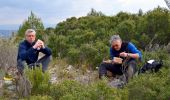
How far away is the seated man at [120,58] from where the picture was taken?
8289 mm

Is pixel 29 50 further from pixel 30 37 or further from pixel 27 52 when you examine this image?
pixel 30 37

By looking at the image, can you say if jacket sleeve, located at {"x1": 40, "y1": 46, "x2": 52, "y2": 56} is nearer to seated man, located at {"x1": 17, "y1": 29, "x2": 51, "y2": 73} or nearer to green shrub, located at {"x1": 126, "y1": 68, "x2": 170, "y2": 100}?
seated man, located at {"x1": 17, "y1": 29, "x2": 51, "y2": 73}

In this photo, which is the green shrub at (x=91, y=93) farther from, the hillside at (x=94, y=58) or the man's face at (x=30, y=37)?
the man's face at (x=30, y=37)

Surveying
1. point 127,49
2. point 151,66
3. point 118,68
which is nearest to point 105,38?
point 118,68

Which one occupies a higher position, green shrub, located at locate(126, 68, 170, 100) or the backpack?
the backpack

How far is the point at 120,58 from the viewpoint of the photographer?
333 inches

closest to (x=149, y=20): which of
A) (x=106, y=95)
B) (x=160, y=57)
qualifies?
(x=160, y=57)

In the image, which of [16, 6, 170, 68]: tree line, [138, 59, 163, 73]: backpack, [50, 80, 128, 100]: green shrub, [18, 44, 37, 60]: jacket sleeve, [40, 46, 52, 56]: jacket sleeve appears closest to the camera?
[50, 80, 128, 100]: green shrub

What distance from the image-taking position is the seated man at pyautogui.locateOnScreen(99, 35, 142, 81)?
829cm

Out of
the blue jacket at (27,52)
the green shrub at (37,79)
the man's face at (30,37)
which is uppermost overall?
the man's face at (30,37)

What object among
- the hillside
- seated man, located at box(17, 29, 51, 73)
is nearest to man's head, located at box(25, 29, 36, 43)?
seated man, located at box(17, 29, 51, 73)

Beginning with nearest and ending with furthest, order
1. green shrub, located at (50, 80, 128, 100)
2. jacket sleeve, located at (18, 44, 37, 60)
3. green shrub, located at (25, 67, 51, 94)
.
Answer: green shrub, located at (50, 80, 128, 100) < green shrub, located at (25, 67, 51, 94) < jacket sleeve, located at (18, 44, 37, 60)

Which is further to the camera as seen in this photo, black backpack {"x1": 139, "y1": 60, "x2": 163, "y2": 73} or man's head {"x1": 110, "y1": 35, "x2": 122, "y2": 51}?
man's head {"x1": 110, "y1": 35, "x2": 122, "y2": 51}

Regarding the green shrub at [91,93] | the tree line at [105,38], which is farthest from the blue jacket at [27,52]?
the green shrub at [91,93]
